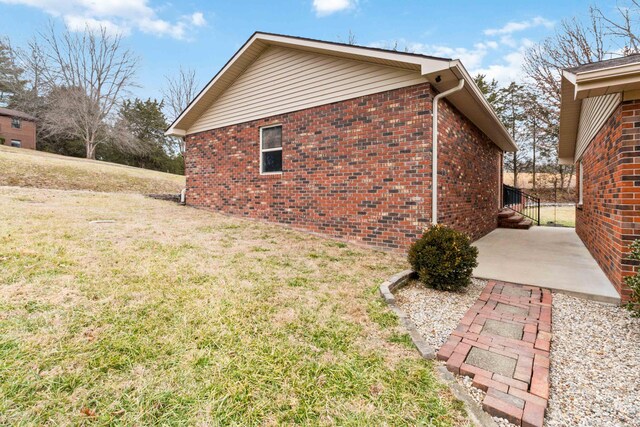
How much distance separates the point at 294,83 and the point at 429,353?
688cm

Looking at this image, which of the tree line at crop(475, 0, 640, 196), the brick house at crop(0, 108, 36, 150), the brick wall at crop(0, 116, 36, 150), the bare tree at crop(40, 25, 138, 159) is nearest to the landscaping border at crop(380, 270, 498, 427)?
the tree line at crop(475, 0, 640, 196)

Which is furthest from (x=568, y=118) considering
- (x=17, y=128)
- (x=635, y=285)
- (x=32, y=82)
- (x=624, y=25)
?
(x=32, y=82)

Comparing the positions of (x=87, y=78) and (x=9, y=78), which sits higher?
(x=9, y=78)

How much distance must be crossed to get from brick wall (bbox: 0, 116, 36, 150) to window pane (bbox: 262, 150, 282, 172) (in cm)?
3510

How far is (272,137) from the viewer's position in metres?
8.19

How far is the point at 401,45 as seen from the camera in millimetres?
20703

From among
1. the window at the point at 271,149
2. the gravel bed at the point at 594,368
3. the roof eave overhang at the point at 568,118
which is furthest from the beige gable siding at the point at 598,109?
the window at the point at 271,149

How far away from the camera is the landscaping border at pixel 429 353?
1.89 metres

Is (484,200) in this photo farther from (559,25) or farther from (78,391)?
(559,25)

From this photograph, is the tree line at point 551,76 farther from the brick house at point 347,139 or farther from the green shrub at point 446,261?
the green shrub at point 446,261

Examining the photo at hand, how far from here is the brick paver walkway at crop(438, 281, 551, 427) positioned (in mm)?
1991

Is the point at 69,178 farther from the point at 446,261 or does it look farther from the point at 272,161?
the point at 446,261

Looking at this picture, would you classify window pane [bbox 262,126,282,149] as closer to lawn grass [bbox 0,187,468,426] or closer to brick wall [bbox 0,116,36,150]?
lawn grass [bbox 0,187,468,426]

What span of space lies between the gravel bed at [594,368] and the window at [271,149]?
6.62 metres
